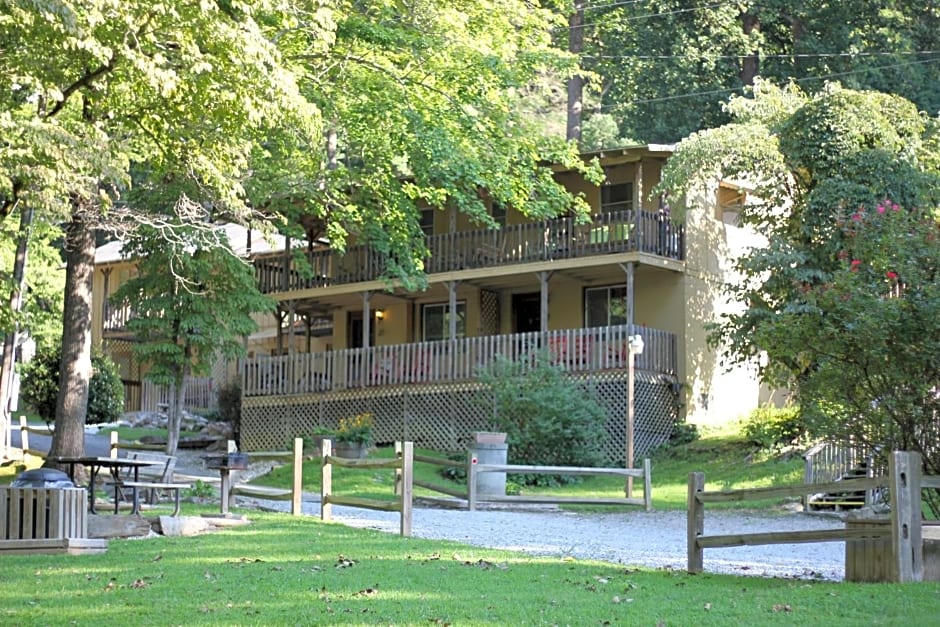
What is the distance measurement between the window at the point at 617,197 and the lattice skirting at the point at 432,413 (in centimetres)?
493

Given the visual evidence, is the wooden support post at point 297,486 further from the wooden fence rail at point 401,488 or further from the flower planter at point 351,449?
the flower planter at point 351,449

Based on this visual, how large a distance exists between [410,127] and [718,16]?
84.6 ft

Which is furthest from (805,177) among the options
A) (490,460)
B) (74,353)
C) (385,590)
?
(385,590)

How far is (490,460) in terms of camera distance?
25.3 m

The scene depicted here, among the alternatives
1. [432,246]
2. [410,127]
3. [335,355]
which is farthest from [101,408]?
[410,127]

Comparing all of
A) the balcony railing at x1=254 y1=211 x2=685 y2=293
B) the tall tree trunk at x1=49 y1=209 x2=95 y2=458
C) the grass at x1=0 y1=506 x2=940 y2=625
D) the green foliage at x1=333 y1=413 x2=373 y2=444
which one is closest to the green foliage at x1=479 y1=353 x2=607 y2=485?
the green foliage at x1=333 y1=413 x2=373 y2=444

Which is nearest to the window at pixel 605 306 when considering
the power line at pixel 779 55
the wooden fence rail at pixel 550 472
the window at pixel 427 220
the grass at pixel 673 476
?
the grass at pixel 673 476

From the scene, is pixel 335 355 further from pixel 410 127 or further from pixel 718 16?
pixel 718 16

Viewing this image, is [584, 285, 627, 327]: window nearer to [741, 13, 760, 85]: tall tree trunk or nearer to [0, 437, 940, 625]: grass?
[741, 13, 760, 85]: tall tree trunk

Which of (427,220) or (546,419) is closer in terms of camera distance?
(546,419)

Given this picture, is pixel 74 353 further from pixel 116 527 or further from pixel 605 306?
pixel 605 306

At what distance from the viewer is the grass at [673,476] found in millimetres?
27031

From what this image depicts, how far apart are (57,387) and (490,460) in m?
17.5

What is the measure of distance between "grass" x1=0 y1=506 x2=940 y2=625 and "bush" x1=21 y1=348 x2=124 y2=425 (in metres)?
24.6
